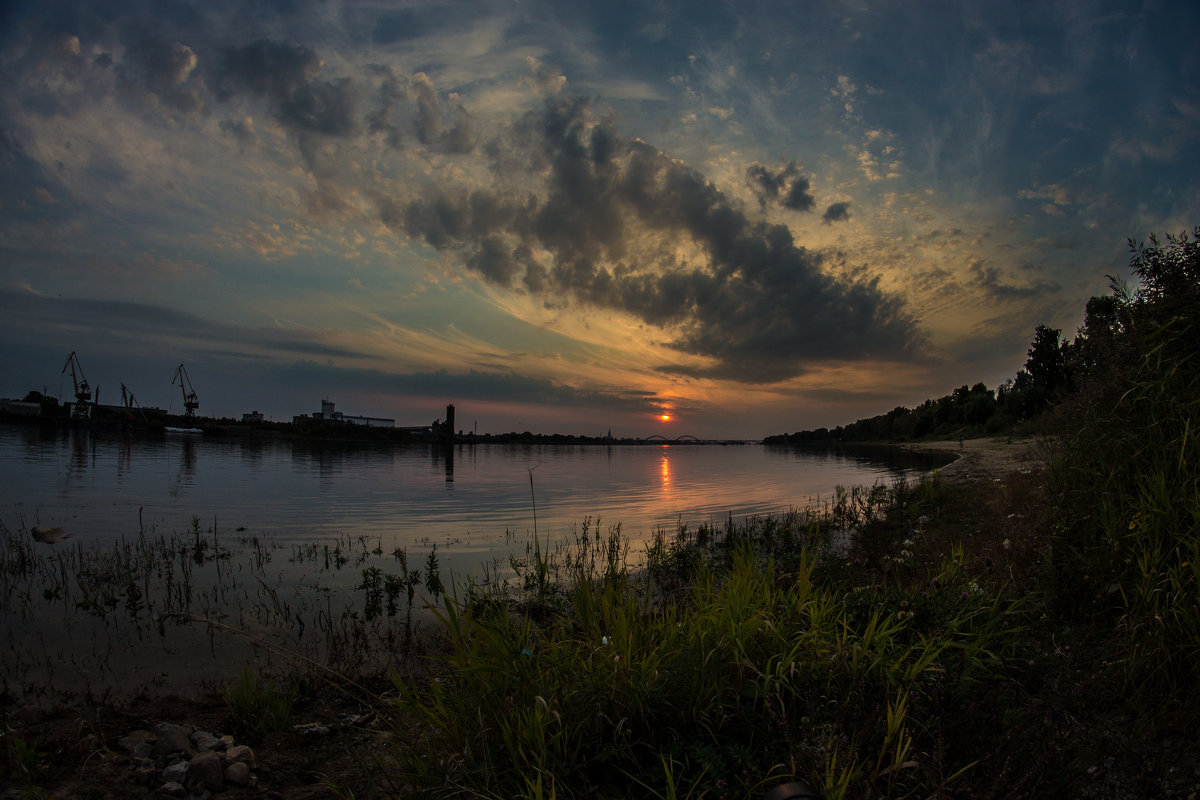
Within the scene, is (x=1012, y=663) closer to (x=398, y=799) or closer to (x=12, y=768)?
(x=398, y=799)

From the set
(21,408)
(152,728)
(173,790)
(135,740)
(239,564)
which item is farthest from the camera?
(21,408)

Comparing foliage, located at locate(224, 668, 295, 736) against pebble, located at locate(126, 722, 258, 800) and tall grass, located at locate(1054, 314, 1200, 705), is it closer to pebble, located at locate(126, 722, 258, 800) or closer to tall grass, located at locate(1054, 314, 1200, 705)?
pebble, located at locate(126, 722, 258, 800)

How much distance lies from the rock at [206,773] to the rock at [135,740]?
3.09 ft

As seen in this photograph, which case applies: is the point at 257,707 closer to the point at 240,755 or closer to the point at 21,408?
the point at 240,755

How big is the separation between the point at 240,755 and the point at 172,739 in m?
0.87

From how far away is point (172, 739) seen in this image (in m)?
5.34

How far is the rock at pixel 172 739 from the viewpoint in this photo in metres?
5.25

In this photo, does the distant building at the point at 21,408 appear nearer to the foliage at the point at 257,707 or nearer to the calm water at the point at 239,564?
the calm water at the point at 239,564

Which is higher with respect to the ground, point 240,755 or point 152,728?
point 240,755

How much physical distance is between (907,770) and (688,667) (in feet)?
4.76

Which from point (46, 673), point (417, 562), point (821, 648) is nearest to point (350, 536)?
point (417, 562)

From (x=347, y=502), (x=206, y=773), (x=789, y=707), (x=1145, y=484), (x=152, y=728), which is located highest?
(x=1145, y=484)

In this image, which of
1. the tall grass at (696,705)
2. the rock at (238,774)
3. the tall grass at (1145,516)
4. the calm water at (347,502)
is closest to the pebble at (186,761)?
the rock at (238,774)

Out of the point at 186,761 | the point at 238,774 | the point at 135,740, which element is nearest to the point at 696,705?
the point at 238,774
